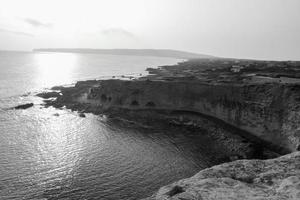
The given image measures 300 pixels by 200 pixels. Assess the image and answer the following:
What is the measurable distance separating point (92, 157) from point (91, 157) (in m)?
0.14

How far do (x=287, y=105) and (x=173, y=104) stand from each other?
957 inches

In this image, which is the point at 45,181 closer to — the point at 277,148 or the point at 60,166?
the point at 60,166

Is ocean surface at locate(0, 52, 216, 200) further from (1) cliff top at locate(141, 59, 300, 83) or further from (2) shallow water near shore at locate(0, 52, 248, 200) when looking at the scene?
(1) cliff top at locate(141, 59, 300, 83)

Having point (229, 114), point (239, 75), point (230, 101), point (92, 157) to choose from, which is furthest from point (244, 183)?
point (239, 75)

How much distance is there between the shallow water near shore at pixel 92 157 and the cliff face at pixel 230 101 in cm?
807

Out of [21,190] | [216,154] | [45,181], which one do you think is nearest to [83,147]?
[45,181]

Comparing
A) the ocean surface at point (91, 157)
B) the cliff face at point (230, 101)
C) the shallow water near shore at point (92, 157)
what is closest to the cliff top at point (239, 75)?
the cliff face at point (230, 101)

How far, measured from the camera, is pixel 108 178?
28219 millimetres

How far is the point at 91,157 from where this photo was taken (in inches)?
1329

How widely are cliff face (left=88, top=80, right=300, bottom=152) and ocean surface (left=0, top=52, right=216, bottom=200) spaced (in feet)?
27.6

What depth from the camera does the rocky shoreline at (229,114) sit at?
13.7 meters

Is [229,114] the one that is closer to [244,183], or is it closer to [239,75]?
[239,75]

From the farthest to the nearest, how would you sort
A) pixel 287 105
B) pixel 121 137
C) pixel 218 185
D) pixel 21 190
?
1. pixel 121 137
2. pixel 287 105
3. pixel 21 190
4. pixel 218 185

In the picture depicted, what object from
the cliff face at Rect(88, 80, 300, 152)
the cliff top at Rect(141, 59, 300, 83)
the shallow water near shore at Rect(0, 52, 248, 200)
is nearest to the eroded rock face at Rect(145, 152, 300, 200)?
the shallow water near shore at Rect(0, 52, 248, 200)
